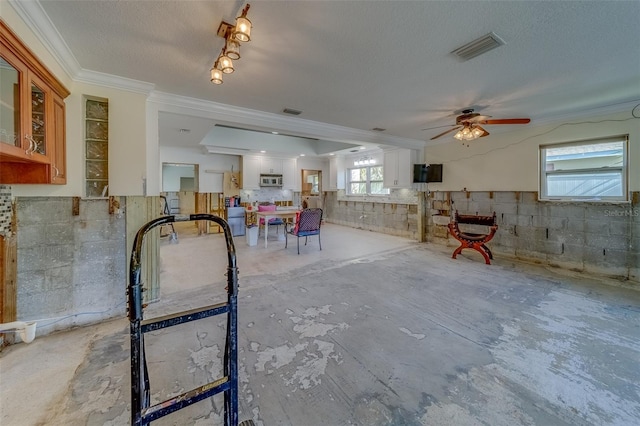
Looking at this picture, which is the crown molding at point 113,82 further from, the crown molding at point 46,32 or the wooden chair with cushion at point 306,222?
the wooden chair with cushion at point 306,222

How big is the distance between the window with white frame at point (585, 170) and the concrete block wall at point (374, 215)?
114 inches

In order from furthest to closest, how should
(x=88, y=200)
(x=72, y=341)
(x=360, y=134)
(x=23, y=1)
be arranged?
1. (x=360, y=134)
2. (x=88, y=200)
3. (x=72, y=341)
4. (x=23, y=1)

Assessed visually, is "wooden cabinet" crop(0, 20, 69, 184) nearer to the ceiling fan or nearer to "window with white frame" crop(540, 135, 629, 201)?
the ceiling fan

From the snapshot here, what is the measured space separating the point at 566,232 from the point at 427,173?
282 cm

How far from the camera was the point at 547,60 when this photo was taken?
2.44m

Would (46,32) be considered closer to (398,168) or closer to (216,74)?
(216,74)

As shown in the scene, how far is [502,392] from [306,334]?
152 cm

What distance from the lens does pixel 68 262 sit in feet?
8.33

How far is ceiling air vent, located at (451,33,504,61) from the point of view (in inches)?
81.6

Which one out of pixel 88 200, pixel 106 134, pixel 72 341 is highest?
pixel 106 134

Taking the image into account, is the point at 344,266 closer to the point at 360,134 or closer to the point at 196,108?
the point at 360,134

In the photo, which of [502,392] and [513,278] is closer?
[502,392]

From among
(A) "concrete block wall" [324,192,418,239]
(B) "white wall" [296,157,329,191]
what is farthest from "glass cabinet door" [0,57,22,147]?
(B) "white wall" [296,157,329,191]

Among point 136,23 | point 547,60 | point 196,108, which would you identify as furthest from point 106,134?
point 547,60
